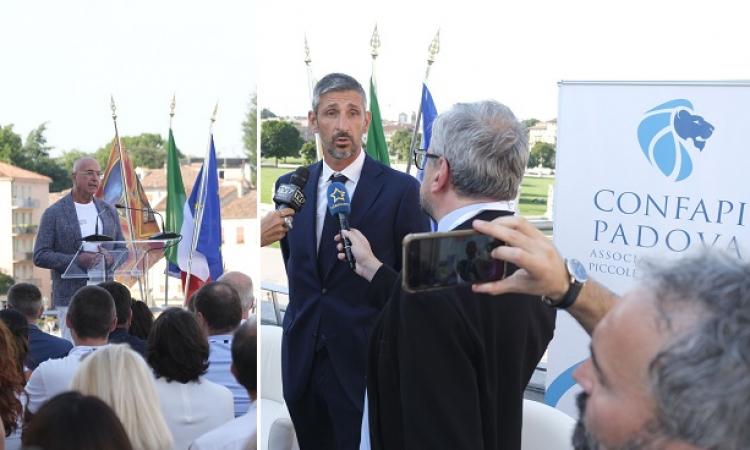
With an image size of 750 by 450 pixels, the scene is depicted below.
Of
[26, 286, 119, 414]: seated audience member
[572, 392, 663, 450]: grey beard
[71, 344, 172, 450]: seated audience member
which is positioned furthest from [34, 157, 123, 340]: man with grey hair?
[572, 392, 663, 450]: grey beard

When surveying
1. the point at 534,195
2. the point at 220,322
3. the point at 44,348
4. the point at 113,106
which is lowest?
the point at 534,195

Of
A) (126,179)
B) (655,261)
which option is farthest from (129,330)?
(655,261)

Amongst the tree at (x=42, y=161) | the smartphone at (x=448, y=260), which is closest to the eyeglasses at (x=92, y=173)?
the tree at (x=42, y=161)

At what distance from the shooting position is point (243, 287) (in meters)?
4.02

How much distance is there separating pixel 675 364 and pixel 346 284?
7.14 feet

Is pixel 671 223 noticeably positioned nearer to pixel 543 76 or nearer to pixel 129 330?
pixel 129 330

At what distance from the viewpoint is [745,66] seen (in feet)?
44.1

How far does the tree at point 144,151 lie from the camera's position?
498 centimetres

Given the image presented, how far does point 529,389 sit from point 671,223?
225cm

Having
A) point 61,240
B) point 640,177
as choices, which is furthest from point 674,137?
point 61,240

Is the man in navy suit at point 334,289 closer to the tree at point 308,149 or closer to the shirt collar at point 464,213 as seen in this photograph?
the shirt collar at point 464,213

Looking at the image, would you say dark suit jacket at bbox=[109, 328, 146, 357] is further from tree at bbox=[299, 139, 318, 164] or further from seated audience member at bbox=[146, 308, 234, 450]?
tree at bbox=[299, 139, 318, 164]

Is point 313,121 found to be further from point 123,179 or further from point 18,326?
point 123,179

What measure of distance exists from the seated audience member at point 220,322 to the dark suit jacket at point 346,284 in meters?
0.34
